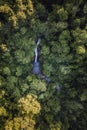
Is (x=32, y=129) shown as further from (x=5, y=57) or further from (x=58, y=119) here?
(x=5, y=57)

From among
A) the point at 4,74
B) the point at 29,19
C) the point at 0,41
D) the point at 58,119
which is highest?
the point at 29,19

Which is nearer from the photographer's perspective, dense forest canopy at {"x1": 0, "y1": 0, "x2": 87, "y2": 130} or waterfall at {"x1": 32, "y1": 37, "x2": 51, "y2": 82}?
dense forest canopy at {"x1": 0, "y1": 0, "x2": 87, "y2": 130}

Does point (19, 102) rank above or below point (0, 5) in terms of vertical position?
below

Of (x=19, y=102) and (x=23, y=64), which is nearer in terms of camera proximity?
(x=19, y=102)

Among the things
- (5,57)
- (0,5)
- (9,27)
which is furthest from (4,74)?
(0,5)

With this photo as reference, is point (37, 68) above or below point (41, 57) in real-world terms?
below

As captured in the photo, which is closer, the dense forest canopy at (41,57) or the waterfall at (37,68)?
the dense forest canopy at (41,57)

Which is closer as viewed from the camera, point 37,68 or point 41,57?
point 41,57
